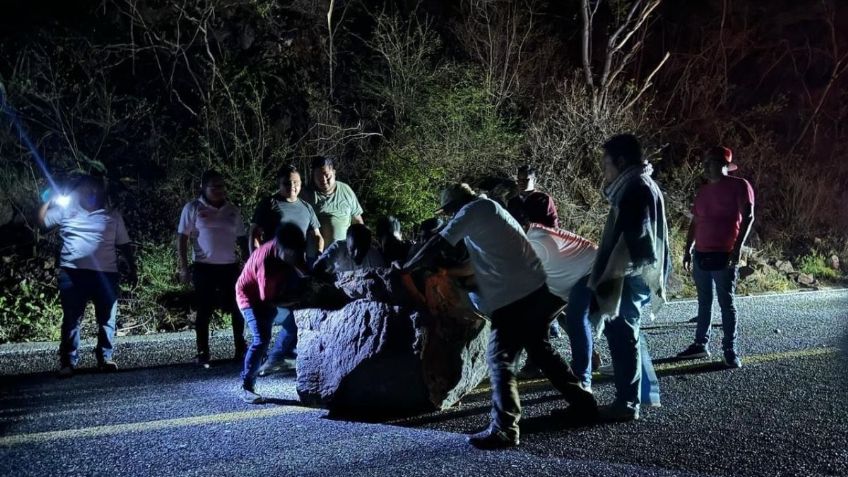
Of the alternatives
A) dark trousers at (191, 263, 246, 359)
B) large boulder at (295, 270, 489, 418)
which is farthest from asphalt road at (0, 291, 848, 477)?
dark trousers at (191, 263, 246, 359)

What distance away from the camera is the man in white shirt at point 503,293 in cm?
448

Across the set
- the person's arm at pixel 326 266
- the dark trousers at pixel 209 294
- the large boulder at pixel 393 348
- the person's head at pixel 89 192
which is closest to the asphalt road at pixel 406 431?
the large boulder at pixel 393 348

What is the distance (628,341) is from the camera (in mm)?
4973

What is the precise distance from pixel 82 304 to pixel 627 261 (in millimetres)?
4726

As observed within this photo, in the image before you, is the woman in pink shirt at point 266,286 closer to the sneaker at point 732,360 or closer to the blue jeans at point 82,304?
the blue jeans at point 82,304

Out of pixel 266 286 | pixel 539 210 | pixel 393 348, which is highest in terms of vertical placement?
pixel 539 210

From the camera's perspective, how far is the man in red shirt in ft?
21.7

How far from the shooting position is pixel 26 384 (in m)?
6.35

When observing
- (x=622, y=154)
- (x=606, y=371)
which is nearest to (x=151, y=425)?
(x=622, y=154)

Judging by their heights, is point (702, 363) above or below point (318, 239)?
below

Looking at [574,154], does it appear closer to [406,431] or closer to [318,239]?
[318,239]

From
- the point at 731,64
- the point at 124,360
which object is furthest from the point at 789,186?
the point at 124,360

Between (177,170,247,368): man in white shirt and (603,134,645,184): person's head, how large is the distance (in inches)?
152

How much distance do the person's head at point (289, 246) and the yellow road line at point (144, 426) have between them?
107cm
